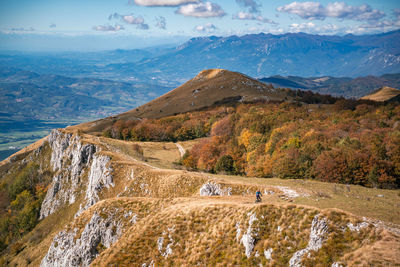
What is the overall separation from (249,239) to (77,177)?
2420 inches

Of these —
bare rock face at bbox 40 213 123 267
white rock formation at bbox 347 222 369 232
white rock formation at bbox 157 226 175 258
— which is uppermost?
white rock formation at bbox 347 222 369 232

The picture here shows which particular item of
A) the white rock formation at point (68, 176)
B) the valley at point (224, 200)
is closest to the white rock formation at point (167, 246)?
the valley at point (224, 200)

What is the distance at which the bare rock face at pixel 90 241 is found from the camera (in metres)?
30.7

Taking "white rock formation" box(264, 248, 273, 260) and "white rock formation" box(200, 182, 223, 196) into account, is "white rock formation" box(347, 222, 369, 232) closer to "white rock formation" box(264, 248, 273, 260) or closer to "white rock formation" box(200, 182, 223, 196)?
"white rock formation" box(264, 248, 273, 260)

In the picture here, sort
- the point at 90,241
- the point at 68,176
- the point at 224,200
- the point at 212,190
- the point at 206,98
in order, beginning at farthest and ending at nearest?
the point at 206,98 → the point at 68,176 → the point at 212,190 → the point at 90,241 → the point at 224,200

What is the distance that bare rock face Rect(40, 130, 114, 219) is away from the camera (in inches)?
2224

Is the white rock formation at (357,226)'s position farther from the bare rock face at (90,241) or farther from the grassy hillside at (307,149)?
the grassy hillside at (307,149)

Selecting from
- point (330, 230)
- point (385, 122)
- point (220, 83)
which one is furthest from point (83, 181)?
point (220, 83)

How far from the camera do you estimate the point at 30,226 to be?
2948 inches

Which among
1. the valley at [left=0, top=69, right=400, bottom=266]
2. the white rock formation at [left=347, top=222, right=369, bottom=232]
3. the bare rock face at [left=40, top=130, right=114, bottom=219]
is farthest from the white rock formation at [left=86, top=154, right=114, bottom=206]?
the white rock formation at [left=347, top=222, right=369, bottom=232]

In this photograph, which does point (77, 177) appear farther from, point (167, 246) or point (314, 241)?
point (314, 241)

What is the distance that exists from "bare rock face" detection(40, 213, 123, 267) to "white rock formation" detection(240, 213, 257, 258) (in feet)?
52.5

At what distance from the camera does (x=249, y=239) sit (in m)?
20.1

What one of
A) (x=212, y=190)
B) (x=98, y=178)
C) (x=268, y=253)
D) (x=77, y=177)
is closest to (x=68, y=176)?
(x=77, y=177)
